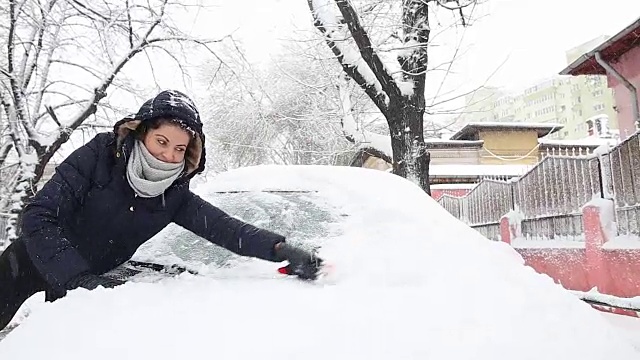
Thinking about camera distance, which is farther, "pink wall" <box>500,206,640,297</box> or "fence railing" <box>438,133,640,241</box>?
"fence railing" <box>438,133,640,241</box>

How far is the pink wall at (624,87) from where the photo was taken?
1102cm

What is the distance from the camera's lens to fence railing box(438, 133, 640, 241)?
19.5 feet

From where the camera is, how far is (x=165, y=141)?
6.74 feet

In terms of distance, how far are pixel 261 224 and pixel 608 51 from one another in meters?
11.4

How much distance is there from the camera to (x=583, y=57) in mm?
11461

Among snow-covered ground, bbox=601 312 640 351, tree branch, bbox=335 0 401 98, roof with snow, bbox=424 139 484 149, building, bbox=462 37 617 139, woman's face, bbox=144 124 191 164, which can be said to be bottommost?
snow-covered ground, bbox=601 312 640 351

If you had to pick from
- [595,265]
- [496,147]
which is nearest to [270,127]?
[496,147]

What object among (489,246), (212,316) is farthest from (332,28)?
(212,316)

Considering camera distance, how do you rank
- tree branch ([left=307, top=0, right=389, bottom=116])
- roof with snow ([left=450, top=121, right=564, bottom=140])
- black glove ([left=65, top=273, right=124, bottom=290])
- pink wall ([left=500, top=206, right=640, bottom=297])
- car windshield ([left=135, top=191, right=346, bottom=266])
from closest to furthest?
1. black glove ([left=65, top=273, right=124, bottom=290])
2. car windshield ([left=135, top=191, right=346, bottom=266])
3. pink wall ([left=500, top=206, right=640, bottom=297])
4. tree branch ([left=307, top=0, right=389, bottom=116])
5. roof with snow ([left=450, top=121, right=564, bottom=140])

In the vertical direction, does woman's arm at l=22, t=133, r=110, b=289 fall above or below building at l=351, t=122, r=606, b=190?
below

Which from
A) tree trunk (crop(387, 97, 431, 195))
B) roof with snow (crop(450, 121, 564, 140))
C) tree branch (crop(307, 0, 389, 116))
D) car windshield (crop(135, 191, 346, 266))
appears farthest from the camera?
roof with snow (crop(450, 121, 564, 140))

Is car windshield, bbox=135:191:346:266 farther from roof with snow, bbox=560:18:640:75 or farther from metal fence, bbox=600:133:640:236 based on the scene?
roof with snow, bbox=560:18:640:75

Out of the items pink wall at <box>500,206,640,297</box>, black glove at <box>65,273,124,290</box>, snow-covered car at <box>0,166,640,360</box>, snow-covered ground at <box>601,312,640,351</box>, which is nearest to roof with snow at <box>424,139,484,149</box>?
pink wall at <box>500,206,640,297</box>

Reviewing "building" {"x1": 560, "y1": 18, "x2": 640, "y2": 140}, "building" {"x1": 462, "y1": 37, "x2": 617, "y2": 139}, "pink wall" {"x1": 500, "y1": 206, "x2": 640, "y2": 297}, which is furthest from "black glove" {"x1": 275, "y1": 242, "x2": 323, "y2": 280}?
"building" {"x1": 462, "y1": 37, "x2": 617, "y2": 139}
